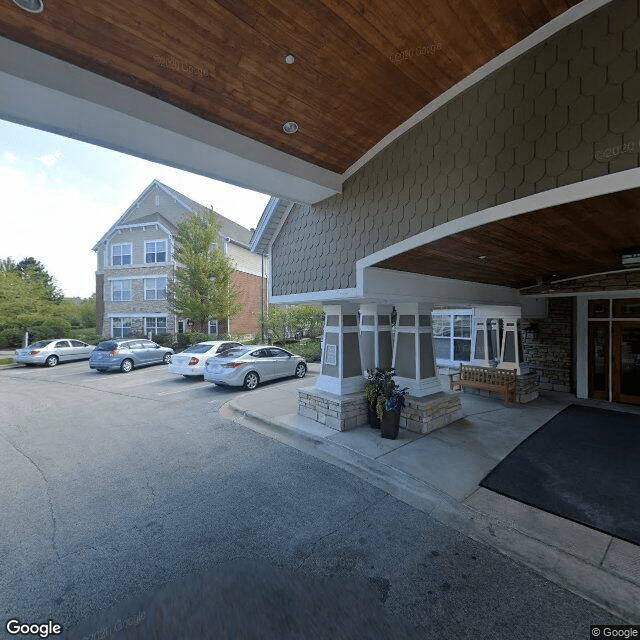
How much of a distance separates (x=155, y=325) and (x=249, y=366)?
1625 cm

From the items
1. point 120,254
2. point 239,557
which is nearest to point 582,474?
point 239,557

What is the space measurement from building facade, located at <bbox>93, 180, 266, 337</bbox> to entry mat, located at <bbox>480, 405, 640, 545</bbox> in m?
20.4

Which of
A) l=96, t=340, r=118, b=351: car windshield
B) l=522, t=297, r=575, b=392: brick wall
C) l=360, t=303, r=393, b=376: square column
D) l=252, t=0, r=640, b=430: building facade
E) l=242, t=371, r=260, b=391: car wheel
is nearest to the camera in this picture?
l=252, t=0, r=640, b=430: building facade

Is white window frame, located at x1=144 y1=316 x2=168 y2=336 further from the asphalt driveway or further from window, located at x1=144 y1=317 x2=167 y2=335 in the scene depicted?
the asphalt driveway

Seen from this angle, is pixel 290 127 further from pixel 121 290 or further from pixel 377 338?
pixel 121 290

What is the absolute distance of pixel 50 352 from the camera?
16.6 meters

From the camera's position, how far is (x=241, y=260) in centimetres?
2531

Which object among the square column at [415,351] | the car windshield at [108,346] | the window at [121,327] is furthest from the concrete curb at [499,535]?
the window at [121,327]

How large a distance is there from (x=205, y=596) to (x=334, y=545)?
136 cm

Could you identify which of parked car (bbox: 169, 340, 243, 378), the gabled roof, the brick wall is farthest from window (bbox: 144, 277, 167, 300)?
the brick wall

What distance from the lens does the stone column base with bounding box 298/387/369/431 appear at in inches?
267

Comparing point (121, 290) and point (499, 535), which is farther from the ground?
point (121, 290)

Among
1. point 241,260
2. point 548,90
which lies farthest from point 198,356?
point 241,260

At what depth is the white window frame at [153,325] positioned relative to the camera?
76.7 feet
